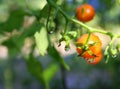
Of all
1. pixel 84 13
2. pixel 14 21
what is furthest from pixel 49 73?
pixel 84 13

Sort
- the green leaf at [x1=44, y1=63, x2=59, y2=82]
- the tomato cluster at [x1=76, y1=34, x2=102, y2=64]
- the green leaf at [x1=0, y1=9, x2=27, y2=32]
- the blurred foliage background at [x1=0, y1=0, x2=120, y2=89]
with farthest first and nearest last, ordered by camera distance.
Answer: the green leaf at [x1=44, y1=63, x2=59, y2=82] < the green leaf at [x1=0, y1=9, x2=27, y2=32] < the blurred foliage background at [x1=0, y1=0, x2=120, y2=89] < the tomato cluster at [x1=76, y1=34, x2=102, y2=64]

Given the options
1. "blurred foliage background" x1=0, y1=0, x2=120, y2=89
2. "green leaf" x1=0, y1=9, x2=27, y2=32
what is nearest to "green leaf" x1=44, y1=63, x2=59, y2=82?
"blurred foliage background" x1=0, y1=0, x2=120, y2=89

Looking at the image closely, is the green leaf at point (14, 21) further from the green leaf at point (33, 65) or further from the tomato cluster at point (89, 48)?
the tomato cluster at point (89, 48)

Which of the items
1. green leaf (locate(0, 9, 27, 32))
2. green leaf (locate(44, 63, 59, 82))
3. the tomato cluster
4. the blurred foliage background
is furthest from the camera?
green leaf (locate(44, 63, 59, 82))

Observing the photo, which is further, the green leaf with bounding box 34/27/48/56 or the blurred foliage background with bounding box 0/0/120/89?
the blurred foliage background with bounding box 0/0/120/89

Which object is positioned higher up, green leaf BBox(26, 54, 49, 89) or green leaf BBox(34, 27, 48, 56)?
green leaf BBox(34, 27, 48, 56)

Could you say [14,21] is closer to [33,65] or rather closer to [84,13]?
[33,65]

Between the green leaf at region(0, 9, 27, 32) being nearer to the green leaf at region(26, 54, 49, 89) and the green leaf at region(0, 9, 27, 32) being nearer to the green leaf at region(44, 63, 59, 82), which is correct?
the green leaf at region(26, 54, 49, 89)

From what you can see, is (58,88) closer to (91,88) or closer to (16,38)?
(91,88)

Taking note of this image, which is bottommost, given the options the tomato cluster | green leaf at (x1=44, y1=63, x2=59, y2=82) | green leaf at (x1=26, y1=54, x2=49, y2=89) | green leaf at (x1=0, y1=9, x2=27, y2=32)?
green leaf at (x1=44, y1=63, x2=59, y2=82)
